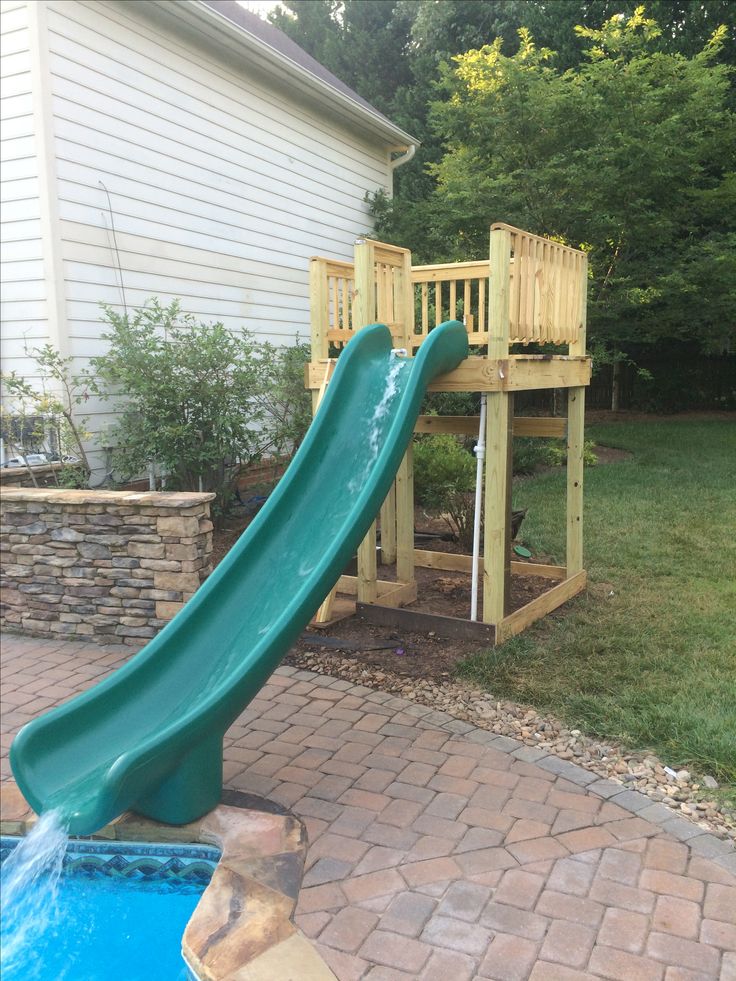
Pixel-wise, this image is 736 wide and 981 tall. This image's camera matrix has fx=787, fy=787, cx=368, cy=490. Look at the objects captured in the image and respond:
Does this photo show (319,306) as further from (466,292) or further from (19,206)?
(19,206)

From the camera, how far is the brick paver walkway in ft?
7.59

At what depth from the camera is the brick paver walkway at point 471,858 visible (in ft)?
7.59

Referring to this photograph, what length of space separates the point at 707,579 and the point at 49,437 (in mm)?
5420

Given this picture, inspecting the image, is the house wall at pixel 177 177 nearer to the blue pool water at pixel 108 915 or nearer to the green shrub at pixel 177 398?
the green shrub at pixel 177 398

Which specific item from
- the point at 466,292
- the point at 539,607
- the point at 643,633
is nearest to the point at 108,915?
the point at 539,607

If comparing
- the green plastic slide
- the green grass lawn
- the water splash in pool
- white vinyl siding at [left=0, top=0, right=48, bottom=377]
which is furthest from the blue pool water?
white vinyl siding at [left=0, top=0, right=48, bottom=377]

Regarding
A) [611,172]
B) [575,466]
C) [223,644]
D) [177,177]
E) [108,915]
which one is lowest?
[108,915]

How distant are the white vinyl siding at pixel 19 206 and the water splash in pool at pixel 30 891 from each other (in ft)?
16.0

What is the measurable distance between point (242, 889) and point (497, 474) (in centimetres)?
277

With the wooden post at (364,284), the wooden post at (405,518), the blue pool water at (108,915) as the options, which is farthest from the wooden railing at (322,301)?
the blue pool water at (108,915)

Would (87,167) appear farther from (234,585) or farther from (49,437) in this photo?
(234,585)

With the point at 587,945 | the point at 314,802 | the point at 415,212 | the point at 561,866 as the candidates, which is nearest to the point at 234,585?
the point at 314,802

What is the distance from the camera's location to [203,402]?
22.0 feet

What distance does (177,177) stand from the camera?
8.01 meters
